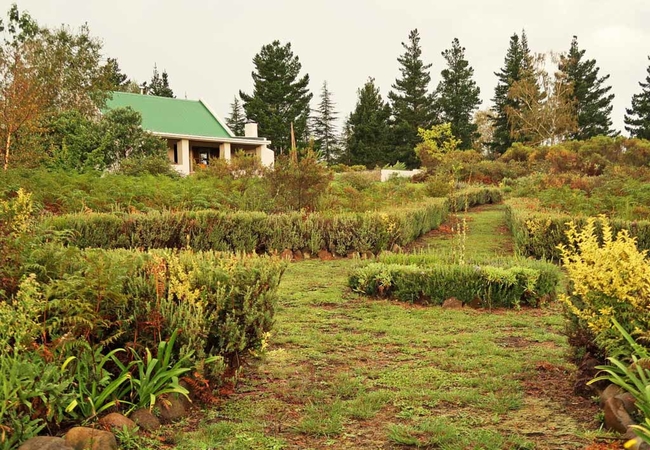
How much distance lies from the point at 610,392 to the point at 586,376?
0.36m

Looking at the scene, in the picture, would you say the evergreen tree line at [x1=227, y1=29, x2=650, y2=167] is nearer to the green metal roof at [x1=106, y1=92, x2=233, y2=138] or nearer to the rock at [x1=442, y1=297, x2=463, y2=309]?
the green metal roof at [x1=106, y1=92, x2=233, y2=138]

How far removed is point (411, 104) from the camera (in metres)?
52.1

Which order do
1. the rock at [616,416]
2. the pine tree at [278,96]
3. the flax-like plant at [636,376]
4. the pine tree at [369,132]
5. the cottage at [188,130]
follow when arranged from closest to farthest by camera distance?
the flax-like plant at [636,376], the rock at [616,416], the cottage at [188,130], the pine tree at [278,96], the pine tree at [369,132]

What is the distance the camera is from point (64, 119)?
21.9 m

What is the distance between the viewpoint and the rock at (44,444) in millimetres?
2912

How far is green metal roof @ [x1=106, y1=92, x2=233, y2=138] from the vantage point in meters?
32.0

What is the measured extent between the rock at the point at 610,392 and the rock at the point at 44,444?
3.16 meters

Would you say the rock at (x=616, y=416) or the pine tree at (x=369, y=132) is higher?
the pine tree at (x=369, y=132)

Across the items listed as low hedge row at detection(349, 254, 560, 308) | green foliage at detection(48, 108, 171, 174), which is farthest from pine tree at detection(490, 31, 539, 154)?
low hedge row at detection(349, 254, 560, 308)

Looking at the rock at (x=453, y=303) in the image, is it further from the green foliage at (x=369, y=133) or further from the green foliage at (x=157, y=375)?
the green foliage at (x=369, y=133)

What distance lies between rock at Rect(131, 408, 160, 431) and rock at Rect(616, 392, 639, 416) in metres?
2.79

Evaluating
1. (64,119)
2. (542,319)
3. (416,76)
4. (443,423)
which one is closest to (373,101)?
(416,76)

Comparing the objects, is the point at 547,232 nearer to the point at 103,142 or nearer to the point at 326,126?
the point at 103,142

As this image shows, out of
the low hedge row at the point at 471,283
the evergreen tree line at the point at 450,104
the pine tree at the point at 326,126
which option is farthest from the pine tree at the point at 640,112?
the low hedge row at the point at 471,283
